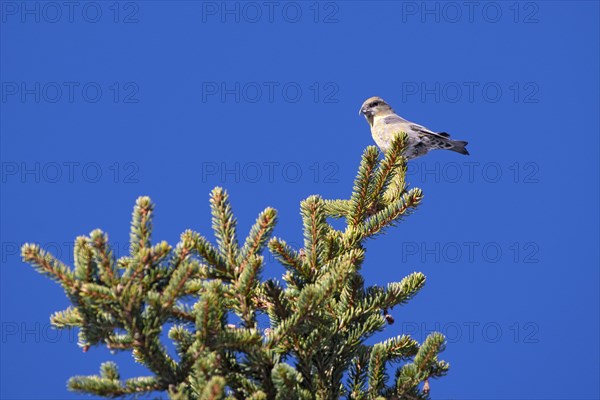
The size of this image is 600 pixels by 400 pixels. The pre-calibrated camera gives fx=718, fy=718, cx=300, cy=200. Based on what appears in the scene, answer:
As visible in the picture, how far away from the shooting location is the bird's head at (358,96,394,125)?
29.1ft

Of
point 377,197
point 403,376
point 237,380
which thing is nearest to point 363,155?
point 377,197

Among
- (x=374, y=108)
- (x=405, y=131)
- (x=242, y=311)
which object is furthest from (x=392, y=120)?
(x=242, y=311)

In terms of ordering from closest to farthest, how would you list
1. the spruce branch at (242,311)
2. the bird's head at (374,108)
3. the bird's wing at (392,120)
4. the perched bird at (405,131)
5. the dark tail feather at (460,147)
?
1. the spruce branch at (242,311)
2. the perched bird at (405,131)
3. the dark tail feather at (460,147)
4. the bird's wing at (392,120)
5. the bird's head at (374,108)

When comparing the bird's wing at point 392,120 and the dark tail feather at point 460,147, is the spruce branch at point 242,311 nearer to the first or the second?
the dark tail feather at point 460,147

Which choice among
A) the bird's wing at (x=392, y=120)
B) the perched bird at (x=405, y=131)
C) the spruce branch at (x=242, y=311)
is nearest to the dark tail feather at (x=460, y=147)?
the perched bird at (x=405, y=131)

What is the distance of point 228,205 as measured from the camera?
3.35 metres

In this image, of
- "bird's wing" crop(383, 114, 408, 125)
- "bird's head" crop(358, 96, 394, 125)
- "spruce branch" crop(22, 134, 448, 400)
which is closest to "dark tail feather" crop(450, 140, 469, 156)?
"bird's wing" crop(383, 114, 408, 125)

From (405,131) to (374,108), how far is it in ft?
6.65

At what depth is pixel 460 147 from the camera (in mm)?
7742

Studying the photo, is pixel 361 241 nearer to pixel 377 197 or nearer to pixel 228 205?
pixel 377 197

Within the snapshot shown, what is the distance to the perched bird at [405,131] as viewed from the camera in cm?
731

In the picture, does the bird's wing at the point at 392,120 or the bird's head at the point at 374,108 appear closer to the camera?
the bird's wing at the point at 392,120

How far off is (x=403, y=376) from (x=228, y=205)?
1.11m

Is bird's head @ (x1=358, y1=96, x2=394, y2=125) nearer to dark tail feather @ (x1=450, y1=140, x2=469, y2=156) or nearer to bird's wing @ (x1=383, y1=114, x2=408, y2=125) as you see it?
bird's wing @ (x1=383, y1=114, x2=408, y2=125)
